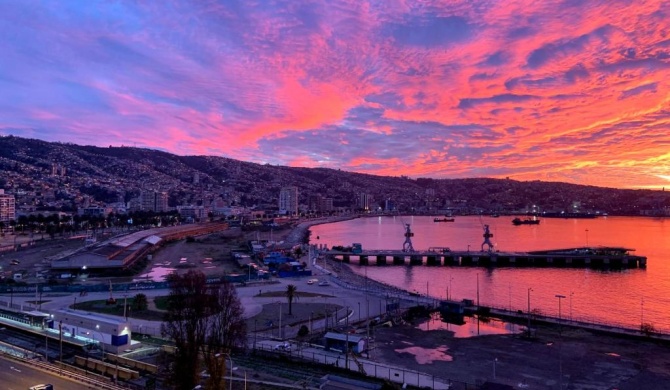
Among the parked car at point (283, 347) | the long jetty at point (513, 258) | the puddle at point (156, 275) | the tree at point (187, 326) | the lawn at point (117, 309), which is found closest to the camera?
the tree at point (187, 326)

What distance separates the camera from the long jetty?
5697 cm

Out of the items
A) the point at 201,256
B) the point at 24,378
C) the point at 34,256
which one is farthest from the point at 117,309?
the point at 34,256

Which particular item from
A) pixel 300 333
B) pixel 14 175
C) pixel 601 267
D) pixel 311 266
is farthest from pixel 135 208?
pixel 300 333

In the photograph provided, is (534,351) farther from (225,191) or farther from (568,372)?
(225,191)

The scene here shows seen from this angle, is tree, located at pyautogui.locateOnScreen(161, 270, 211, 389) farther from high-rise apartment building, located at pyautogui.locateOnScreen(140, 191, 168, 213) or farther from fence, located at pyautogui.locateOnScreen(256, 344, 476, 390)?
high-rise apartment building, located at pyautogui.locateOnScreen(140, 191, 168, 213)

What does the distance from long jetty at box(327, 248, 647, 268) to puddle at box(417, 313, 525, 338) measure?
32845 mm

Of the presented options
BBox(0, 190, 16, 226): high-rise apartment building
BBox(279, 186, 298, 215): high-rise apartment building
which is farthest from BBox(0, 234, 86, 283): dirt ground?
BBox(279, 186, 298, 215): high-rise apartment building

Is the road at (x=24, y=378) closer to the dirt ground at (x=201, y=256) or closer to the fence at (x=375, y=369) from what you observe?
the fence at (x=375, y=369)

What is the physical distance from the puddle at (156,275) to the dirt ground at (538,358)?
22340 mm

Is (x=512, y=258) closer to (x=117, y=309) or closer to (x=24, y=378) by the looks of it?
(x=117, y=309)

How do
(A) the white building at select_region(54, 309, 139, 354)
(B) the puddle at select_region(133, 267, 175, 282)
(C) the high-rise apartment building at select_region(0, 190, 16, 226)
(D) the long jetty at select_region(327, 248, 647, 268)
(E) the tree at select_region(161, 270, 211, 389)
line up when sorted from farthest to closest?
(C) the high-rise apartment building at select_region(0, 190, 16, 226), (D) the long jetty at select_region(327, 248, 647, 268), (B) the puddle at select_region(133, 267, 175, 282), (A) the white building at select_region(54, 309, 139, 354), (E) the tree at select_region(161, 270, 211, 389)

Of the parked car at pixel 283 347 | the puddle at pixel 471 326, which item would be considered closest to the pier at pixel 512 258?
the puddle at pixel 471 326

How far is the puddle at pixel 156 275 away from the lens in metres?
39.6

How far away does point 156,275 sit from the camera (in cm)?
4250
